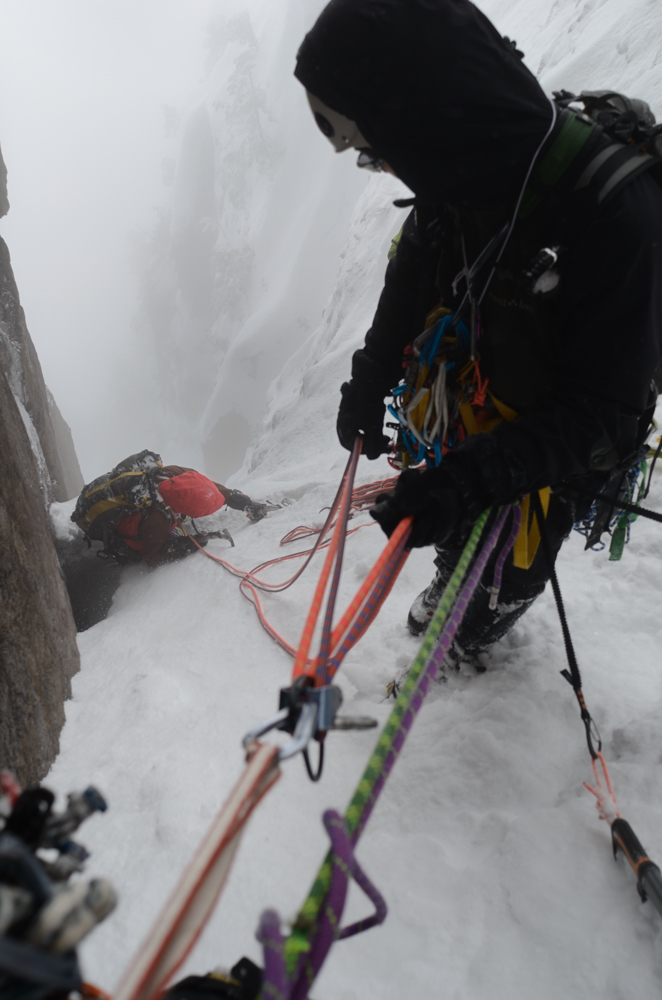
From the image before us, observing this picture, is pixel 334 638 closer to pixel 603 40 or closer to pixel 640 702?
pixel 640 702

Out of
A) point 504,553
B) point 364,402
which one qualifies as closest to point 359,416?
point 364,402

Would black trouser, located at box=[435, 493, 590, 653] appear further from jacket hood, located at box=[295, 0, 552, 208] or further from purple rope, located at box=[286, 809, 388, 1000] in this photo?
purple rope, located at box=[286, 809, 388, 1000]

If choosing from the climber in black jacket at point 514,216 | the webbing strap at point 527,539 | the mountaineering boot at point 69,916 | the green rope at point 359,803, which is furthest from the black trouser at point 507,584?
the mountaineering boot at point 69,916

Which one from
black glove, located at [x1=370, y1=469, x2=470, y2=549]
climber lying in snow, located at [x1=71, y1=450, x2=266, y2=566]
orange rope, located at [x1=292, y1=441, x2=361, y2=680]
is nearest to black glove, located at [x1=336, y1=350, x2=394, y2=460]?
orange rope, located at [x1=292, y1=441, x2=361, y2=680]

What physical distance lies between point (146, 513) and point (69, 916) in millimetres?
4502

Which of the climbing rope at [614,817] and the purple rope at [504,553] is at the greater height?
the purple rope at [504,553]

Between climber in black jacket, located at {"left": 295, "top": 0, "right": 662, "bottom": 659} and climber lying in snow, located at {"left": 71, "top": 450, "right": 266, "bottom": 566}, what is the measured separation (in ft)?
12.0

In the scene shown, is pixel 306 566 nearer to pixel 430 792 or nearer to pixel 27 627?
pixel 27 627

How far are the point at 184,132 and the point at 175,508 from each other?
62.0 metres

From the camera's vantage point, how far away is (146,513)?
461 cm

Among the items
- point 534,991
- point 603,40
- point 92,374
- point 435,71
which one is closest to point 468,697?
point 534,991

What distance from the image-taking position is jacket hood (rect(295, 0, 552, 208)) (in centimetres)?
104

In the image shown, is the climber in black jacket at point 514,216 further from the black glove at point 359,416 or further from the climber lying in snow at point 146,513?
the climber lying in snow at point 146,513

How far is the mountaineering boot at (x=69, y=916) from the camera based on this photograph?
37 cm
